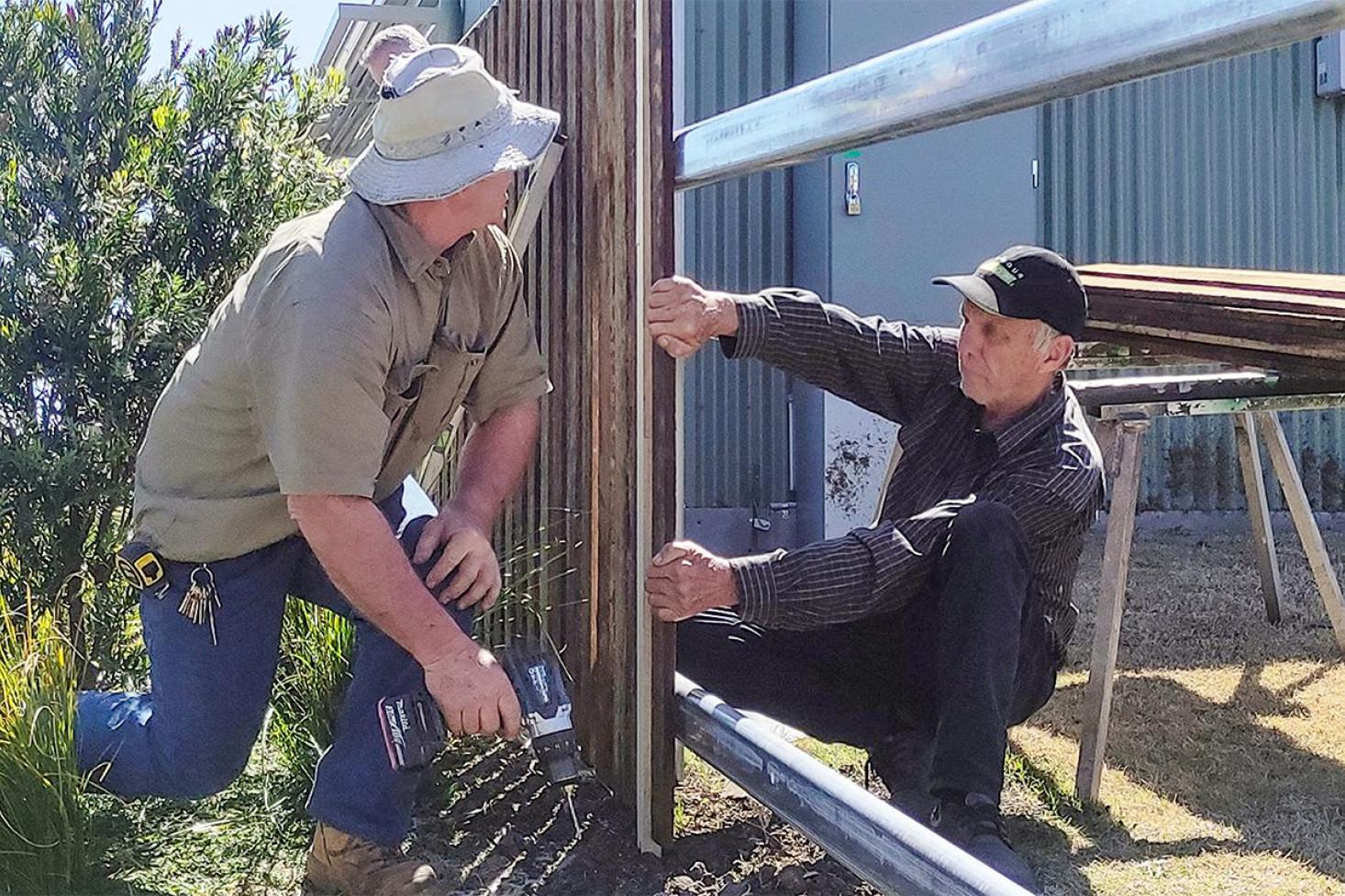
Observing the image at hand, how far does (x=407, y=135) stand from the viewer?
242 centimetres

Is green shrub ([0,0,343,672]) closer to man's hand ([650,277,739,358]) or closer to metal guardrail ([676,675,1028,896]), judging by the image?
man's hand ([650,277,739,358])

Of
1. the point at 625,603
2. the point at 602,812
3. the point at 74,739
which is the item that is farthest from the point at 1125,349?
the point at 74,739

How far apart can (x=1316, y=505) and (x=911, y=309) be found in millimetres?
3386

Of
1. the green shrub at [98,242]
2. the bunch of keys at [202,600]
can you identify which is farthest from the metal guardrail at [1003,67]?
the green shrub at [98,242]

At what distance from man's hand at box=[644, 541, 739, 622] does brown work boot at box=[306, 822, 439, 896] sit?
0.72 meters

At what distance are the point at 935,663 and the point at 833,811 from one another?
570mm

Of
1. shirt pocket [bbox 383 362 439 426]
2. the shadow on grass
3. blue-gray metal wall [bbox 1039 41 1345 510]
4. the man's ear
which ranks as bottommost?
the shadow on grass

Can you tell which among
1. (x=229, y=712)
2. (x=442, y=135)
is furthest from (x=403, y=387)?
(x=229, y=712)

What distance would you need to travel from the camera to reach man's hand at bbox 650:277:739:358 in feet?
8.73

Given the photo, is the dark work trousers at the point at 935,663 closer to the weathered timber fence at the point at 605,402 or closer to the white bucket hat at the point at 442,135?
the weathered timber fence at the point at 605,402

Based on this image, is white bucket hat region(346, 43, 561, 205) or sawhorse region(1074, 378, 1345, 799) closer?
white bucket hat region(346, 43, 561, 205)

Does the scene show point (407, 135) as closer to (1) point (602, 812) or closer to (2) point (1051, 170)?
(1) point (602, 812)

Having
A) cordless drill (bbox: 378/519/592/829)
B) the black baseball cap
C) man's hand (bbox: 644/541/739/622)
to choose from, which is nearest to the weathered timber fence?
man's hand (bbox: 644/541/739/622)

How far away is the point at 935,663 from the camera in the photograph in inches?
105
